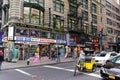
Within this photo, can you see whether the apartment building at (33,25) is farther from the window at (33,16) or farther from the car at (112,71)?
the car at (112,71)

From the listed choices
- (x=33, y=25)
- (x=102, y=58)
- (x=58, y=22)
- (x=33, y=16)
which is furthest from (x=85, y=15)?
(x=102, y=58)

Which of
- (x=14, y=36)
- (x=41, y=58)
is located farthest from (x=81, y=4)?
(x=14, y=36)

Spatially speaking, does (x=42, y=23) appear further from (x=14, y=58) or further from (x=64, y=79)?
(x=64, y=79)

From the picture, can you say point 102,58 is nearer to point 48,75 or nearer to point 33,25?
point 48,75

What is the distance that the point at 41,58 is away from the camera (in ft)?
112

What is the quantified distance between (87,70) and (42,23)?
1987 centimetres

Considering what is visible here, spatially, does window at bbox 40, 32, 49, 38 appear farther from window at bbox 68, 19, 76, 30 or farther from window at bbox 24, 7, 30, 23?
window at bbox 68, 19, 76, 30

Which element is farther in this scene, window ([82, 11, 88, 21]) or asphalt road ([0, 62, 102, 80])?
window ([82, 11, 88, 21])

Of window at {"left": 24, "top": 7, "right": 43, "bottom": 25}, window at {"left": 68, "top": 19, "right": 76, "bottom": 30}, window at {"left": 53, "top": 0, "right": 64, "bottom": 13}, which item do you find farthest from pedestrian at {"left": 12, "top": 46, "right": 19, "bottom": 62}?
window at {"left": 68, "top": 19, "right": 76, "bottom": 30}

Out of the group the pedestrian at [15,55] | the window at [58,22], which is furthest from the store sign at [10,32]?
the window at [58,22]

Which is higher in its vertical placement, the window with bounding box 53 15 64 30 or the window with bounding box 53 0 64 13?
the window with bounding box 53 0 64 13

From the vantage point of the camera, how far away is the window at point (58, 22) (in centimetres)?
3888

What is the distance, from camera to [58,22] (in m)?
40.0

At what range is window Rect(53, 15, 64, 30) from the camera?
3888 cm
